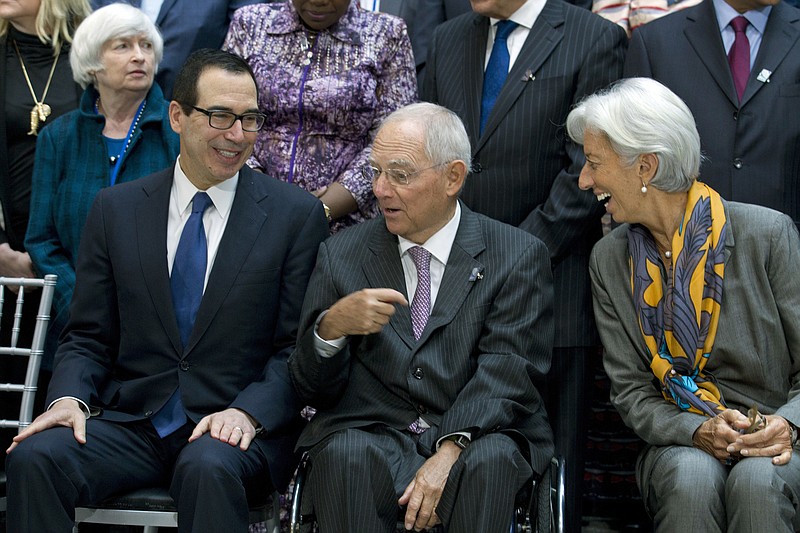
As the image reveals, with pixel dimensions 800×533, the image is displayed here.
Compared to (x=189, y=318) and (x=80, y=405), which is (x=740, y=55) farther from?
(x=80, y=405)

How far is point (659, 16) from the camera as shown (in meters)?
4.75

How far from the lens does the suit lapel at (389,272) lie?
3750 mm

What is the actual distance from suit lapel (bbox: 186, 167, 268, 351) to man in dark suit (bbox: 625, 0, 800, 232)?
5.22ft

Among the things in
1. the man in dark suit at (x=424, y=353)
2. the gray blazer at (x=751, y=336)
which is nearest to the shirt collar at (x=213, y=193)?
the man in dark suit at (x=424, y=353)

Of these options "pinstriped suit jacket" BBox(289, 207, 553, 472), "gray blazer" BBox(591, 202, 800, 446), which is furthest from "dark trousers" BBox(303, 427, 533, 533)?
"gray blazer" BBox(591, 202, 800, 446)

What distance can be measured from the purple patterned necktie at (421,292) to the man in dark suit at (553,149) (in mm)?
572

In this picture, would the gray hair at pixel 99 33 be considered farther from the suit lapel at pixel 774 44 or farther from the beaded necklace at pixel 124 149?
the suit lapel at pixel 774 44

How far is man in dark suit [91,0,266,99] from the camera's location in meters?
5.09

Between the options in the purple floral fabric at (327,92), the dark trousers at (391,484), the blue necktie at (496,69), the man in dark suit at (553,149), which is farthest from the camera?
the purple floral fabric at (327,92)

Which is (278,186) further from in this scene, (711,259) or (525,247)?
(711,259)

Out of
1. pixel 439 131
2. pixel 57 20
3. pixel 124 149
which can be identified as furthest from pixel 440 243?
pixel 57 20

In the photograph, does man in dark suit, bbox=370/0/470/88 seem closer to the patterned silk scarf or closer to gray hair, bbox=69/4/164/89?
gray hair, bbox=69/4/164/89

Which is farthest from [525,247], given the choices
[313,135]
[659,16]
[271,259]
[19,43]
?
[19,43]

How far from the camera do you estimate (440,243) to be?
3.89 m
